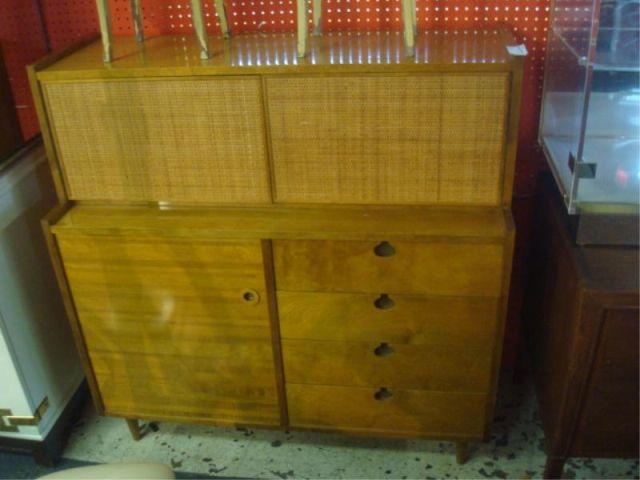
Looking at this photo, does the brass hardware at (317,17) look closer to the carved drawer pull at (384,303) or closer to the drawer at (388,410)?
the carved drawer pull at (384,303)

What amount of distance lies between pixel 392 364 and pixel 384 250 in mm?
325

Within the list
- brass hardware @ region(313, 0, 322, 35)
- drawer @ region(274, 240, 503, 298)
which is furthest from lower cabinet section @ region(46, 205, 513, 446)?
brass hardware @ region(313, 0, 322, 35)

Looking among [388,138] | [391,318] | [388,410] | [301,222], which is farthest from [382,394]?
[388,138]

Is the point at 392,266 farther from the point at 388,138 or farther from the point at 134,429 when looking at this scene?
the point at 134,429

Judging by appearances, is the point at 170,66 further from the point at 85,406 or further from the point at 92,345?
the point at 85,406

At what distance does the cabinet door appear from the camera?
156 centimetres

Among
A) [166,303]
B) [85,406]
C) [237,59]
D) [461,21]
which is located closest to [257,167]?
[237,59]

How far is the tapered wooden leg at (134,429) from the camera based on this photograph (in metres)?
1.91

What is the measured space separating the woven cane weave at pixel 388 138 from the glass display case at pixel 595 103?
0.61ft

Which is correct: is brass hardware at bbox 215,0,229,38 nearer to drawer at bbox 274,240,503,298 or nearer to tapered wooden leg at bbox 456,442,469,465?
drawer at bbox 274,240,503,298

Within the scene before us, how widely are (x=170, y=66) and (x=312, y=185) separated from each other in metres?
0.42

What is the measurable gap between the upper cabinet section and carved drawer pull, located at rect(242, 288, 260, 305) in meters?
0.22

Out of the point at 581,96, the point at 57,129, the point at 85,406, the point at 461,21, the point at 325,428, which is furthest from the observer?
the point at 85,406

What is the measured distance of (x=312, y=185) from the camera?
1.51 meters
